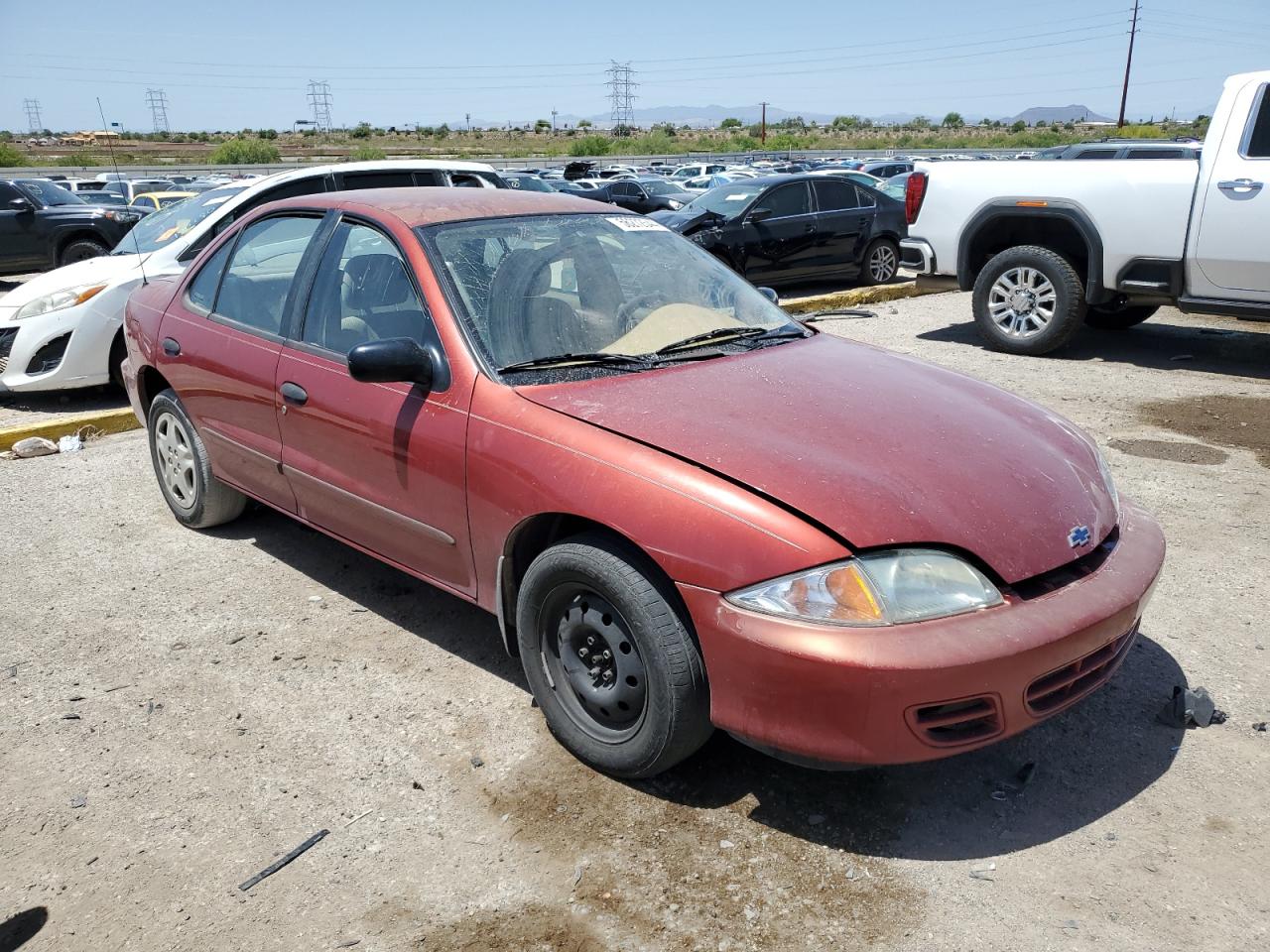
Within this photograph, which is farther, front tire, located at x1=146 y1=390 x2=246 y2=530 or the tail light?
the tail light

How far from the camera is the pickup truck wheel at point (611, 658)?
2680 mm

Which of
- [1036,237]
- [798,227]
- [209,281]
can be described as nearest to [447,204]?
[209,281]

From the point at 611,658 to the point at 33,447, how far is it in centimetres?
538

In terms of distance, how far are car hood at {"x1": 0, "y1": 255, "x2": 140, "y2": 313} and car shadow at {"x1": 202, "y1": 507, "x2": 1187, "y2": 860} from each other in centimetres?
566

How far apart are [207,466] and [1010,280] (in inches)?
265

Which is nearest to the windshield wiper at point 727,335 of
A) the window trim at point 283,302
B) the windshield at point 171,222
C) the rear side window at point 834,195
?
the window trim at point 283,302

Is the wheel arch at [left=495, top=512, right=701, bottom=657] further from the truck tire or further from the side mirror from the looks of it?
the truck tire

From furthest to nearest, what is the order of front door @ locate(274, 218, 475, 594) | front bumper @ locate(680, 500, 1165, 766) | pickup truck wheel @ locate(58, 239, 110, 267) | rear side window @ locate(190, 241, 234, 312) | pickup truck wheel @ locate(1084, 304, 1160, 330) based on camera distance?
pickup truck wheel @ locate(58, 239, 110, 267), pickup truck wheel @ locate(1084, 304, 1160, 330), rear side window @ locate(190, 241, 234, 312), front door @ locate(274, 218, 475, 594), front bumper @ locate(680, 500, 1165, 766)

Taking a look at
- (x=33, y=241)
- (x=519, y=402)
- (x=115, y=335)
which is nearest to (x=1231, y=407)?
(x=519, y=402)

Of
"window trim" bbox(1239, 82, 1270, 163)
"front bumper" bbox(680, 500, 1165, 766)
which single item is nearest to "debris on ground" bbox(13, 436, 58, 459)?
"front bumper" bbox(680, 500, 1165, 766)

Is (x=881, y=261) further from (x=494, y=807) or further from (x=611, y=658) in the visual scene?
(x=494, y=807)

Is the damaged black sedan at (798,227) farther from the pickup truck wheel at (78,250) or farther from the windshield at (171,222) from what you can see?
the pickup truck wheel at (78,250)

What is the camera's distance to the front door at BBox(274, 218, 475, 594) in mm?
3322

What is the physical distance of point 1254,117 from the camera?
7324 mm
